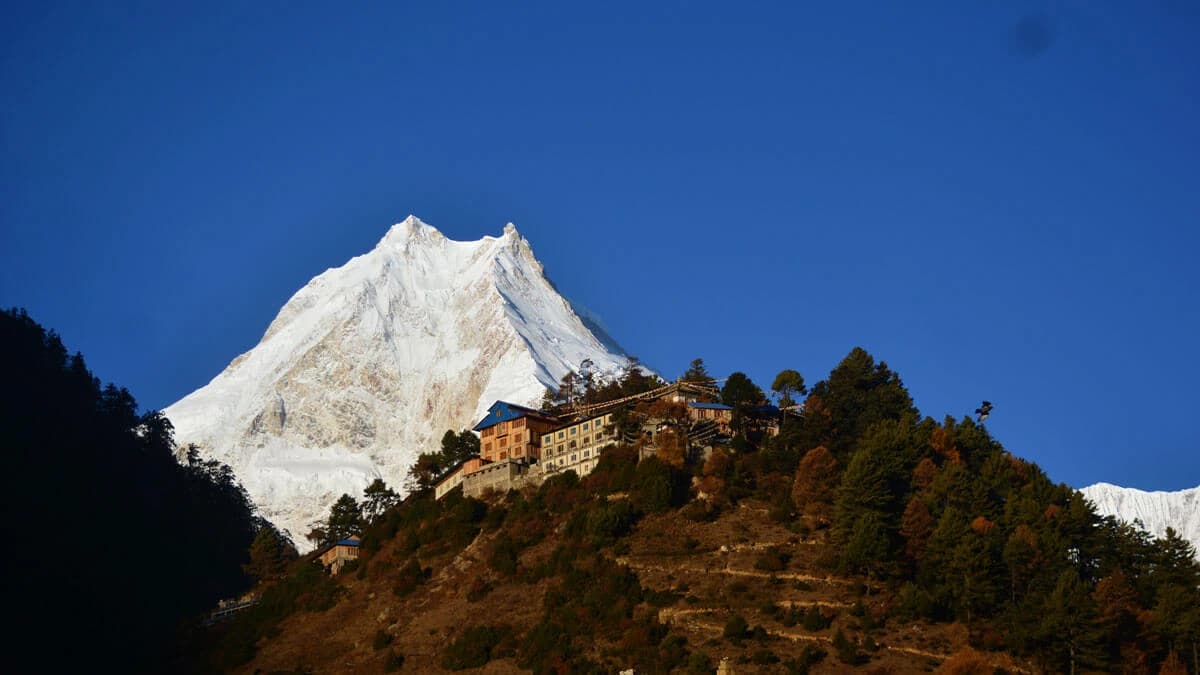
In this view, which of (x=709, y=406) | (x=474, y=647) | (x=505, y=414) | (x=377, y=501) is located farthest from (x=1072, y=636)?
(x=377, y=501)

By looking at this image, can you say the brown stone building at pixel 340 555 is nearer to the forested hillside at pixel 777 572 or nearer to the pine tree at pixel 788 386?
the forested hillside at pixel 777 572

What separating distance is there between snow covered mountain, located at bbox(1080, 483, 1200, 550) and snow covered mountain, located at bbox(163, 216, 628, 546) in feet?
205

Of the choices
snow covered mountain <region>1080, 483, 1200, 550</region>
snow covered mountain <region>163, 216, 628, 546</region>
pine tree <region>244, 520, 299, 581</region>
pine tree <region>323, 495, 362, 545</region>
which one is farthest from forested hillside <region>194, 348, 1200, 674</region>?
snow covered mountain <region>1080, 483, 1200, 550</region>

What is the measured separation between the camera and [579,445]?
95250 mm

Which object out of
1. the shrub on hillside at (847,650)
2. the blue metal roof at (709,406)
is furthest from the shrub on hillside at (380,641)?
the blue metal roof at (709,406)

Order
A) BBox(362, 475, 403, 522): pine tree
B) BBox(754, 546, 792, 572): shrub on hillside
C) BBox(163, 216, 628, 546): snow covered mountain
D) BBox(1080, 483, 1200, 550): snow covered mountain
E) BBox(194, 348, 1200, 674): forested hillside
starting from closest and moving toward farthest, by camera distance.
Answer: BBox(194, 348, 1200, 674): forested hillside → BBox(754, 546, 792, 572): shrub on hillside → BBox(362, 475, 403, 522): pine tree → BBox(163, 216, 628, 546): snow covered mountain → BBox(1080, 483, 1200, 550): snow covered mountain

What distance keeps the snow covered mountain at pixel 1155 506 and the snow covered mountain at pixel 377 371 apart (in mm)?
62548

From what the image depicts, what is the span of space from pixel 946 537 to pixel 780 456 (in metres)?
16.3

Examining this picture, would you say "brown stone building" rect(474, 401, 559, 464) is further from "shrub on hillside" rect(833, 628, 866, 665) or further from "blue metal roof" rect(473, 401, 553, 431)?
"shrub on hillside" rect(833, 628, 866, 665)

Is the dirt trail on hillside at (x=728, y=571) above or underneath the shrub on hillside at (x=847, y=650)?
above

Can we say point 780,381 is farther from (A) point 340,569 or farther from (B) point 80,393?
(B) point 80,393

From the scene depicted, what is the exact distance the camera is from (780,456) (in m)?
87.9

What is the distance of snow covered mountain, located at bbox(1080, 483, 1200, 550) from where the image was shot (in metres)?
169

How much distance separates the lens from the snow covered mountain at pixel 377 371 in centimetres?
15450
